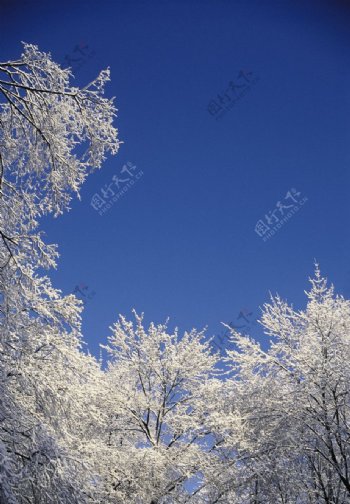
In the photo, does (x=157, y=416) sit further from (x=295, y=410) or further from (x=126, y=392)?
(x=295, y=410)

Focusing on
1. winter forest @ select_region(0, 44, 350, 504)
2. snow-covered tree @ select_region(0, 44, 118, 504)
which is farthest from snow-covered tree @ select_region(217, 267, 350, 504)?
snow-covered tree @ select_region(0, 44, 118, 504)

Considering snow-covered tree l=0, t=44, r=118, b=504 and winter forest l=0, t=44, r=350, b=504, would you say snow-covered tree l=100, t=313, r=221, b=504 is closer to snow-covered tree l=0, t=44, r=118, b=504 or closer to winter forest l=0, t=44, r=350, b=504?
winter forest l=0, t=44, r=350, b=504

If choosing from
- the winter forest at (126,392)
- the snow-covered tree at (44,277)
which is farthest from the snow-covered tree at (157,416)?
the snow-covered tree at (44,277)

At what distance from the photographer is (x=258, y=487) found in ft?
27.8

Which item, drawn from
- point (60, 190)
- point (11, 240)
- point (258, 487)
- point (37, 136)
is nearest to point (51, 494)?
point (11, 240)

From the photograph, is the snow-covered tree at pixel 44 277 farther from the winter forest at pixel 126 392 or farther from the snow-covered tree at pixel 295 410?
the snow-covered tree at pixel 295 410

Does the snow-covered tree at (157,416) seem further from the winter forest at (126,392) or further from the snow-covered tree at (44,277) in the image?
the snow-covered tree at (44,277)

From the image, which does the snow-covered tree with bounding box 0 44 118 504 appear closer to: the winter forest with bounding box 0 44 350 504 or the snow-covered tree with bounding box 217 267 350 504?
the winter forest with bounding box 0 44 350 504

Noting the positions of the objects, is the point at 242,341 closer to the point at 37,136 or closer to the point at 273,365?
the point at 273,365

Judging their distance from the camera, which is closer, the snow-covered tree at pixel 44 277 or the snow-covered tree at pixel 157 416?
the snow-covered tree at pixel 44 277

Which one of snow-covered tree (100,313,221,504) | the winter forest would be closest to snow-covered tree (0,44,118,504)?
the winter forest

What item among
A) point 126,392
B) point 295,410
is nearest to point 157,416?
point 126,392

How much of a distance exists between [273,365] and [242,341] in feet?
3.16

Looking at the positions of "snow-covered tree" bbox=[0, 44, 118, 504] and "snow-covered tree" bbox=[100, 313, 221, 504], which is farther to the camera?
"snow-covered tree" bbox=[100, 313, 221, 504]
